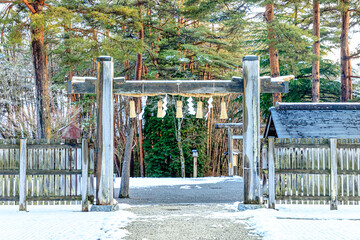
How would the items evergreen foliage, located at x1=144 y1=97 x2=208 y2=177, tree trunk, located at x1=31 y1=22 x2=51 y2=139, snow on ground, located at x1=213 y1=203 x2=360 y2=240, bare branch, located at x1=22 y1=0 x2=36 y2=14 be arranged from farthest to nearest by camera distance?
evergreen foliage, located at x1=144 y1=97 x2=208 y2=177 → tree trunk, located at x1=31 y1=22 x2=51 y2=139 → bare branch, located at x1=22 y1=0 x2=36 y2=14 → snow on ground, located at x1=213 y1=203 x2=360 y2=240

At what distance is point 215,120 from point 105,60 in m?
20.8

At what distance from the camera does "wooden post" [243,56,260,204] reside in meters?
8.00

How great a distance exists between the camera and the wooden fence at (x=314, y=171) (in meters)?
7.81

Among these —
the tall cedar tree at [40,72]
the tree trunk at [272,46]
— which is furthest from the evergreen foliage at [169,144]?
the tall cedar tree at [40,72]

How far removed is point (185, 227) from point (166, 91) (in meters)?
3.32

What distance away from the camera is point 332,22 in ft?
70.9

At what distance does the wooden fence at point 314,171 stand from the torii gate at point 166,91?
391mm

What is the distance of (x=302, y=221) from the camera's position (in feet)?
21.2

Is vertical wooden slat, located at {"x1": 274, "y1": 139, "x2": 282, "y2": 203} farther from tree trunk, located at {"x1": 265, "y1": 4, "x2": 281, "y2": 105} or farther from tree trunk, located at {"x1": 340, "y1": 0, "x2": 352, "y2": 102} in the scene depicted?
tree trunk, located at {"x1": 340, "y1": 0, "x2": 352, "y2": 102}

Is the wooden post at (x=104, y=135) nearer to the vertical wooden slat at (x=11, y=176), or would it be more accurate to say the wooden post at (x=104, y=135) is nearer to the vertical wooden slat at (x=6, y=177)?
the vertical wooden slat at (x=11, y=176)

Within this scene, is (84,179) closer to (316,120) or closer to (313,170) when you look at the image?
(313,170)

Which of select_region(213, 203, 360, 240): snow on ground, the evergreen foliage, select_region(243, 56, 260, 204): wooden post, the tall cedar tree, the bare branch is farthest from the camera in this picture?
the evergreen foliage

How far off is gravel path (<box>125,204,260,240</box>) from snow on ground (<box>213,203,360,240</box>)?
0.25 m

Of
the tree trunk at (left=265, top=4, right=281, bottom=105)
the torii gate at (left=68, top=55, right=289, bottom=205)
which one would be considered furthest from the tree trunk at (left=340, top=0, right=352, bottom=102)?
the torii gate at (left=68, top=55, right=289, bottom=205)
